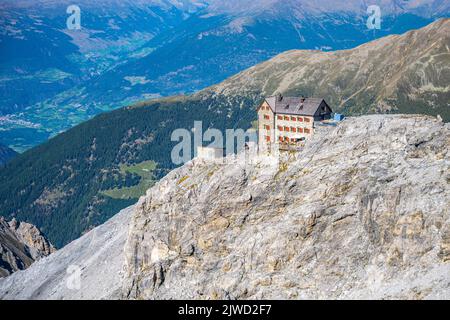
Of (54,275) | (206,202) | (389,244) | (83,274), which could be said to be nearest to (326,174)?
(389,244)

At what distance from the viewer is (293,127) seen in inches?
5320

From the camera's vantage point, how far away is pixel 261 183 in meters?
122

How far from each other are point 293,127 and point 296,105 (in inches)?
228

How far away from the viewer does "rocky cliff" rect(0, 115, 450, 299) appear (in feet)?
337

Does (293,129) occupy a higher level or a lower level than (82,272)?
higher

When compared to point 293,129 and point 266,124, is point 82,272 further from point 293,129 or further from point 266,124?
point 293,129

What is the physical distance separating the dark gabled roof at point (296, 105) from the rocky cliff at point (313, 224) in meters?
7.26

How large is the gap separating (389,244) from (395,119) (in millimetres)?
25969

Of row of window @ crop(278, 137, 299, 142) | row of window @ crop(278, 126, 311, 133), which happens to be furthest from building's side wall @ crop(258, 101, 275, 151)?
row of window @ crop(278, 137, 299, 142)

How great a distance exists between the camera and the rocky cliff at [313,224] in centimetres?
10269

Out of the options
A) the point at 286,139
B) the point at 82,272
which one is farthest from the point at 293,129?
the point at 82,272

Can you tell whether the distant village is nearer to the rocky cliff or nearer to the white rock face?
the rocky cliff

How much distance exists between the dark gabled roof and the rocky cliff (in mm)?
7262
